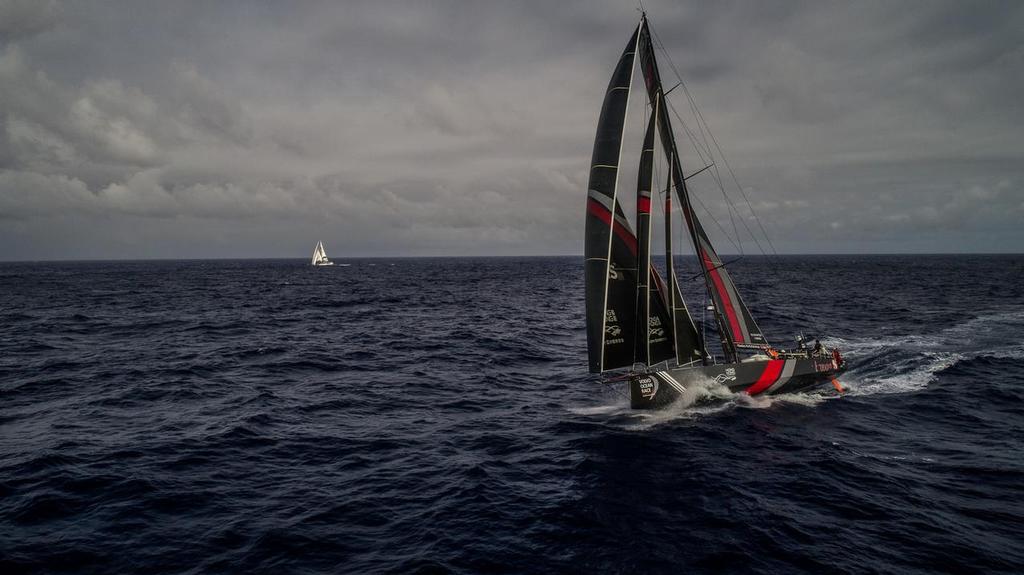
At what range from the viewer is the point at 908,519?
11.8m

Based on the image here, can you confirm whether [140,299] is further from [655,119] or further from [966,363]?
[966,363]

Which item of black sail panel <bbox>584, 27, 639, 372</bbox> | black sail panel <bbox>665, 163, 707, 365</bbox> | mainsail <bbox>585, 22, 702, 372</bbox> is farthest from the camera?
black sail panel <bbox>665, 163, 707, 365</bbox>

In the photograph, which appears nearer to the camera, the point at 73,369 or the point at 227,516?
the point at 227,516

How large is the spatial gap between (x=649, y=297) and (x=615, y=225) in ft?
10.3

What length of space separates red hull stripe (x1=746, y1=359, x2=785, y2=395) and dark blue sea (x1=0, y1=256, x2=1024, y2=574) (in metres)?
0.68

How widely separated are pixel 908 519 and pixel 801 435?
5634mm

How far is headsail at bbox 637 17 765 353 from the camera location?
64.8ft

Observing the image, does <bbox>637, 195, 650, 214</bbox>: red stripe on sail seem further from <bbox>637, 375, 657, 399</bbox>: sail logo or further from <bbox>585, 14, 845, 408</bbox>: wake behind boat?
<bbox>637, 375, 657, 399</bbox>: sail logo

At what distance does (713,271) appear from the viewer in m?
22.6

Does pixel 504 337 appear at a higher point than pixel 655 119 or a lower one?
lower

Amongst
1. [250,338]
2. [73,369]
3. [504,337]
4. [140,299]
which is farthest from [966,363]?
[140,299]

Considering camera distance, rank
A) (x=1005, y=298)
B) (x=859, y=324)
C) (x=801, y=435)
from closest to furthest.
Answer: (x=801, y=435) → (x=859, y=324) → (x=1005, y=298)

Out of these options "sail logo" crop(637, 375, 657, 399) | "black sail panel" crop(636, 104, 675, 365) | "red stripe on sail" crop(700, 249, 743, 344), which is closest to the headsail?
"red stripe on sail" crop(700, 249, 743, 344)

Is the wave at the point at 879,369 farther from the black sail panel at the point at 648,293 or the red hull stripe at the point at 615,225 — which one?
the red hull stripe at the point at 615,225
